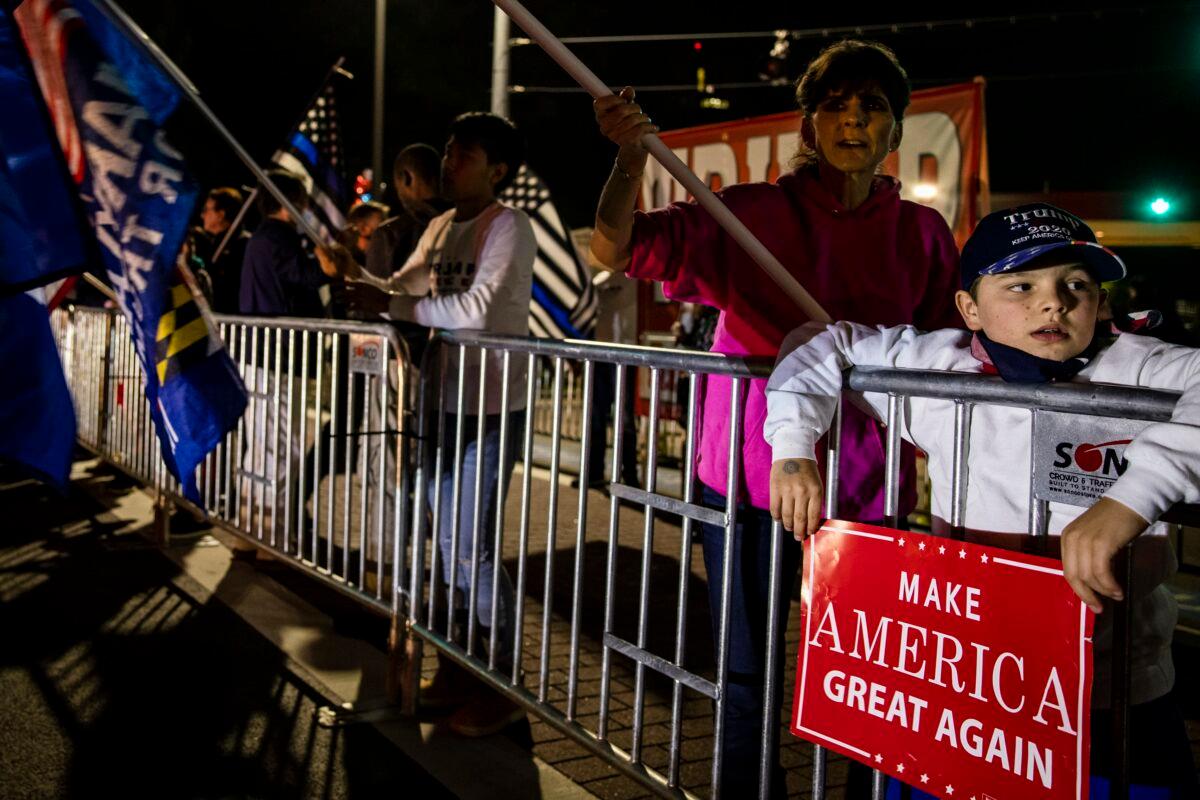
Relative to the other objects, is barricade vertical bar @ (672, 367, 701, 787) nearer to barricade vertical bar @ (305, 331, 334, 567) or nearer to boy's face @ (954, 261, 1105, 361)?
boy's face @ (954, 261, 1105, 361)

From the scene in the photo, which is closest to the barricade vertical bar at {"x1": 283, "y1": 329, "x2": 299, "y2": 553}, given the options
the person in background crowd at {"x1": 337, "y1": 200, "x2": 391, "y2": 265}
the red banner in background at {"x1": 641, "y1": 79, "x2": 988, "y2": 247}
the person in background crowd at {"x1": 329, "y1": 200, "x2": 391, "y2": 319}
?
the person in background crowd at {"x1": 329, "y1": 200, "x2": 391, "y2": 319}

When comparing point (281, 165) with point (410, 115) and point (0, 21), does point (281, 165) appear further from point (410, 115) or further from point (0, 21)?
point (410, 115)

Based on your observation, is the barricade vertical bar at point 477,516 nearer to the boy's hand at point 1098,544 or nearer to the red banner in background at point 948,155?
the boy's hand at point 1098,544

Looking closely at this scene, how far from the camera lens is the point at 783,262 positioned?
2.85m

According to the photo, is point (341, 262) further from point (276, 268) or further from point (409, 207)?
point (276, 268)

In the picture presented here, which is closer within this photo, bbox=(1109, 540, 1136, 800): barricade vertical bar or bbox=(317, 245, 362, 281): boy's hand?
bbox=(1109, 540, 1136, 800): barricade vertical bar

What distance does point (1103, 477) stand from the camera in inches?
76.8

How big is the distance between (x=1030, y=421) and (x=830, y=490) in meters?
0.53

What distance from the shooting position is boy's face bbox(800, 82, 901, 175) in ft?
9.20

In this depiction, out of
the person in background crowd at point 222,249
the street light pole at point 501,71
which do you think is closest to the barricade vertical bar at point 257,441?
the person in background crowd at point 222,249

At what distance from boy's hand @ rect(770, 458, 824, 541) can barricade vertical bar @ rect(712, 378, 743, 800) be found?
1.14 feet

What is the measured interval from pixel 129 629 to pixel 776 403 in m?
3.76

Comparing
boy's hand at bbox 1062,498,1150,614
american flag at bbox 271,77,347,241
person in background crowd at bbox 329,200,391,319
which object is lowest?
boy's hand at bbox 1062,498,1150,614

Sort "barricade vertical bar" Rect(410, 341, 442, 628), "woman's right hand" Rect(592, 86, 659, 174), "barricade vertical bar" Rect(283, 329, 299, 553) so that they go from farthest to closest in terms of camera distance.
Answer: "barricade vertical bar" Rect(283, 329, 299, 553) → "barricade vertical bar" Rect(410, 341, 442, 628) → "woman's right hand" Rect(592, 86, 659, 174)
